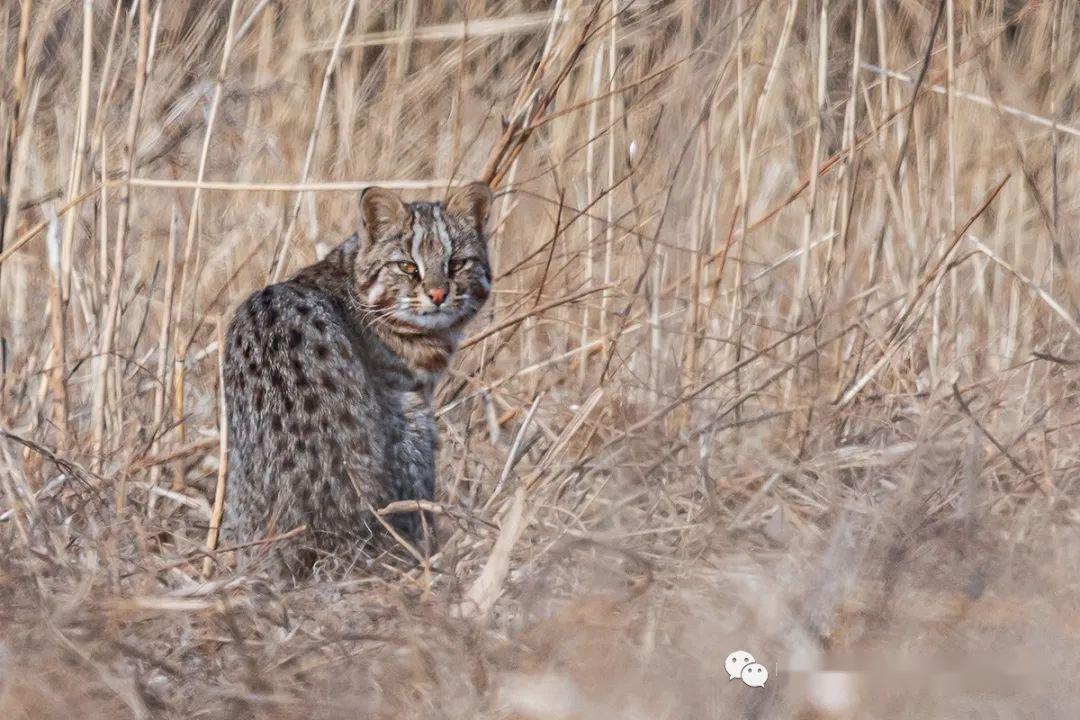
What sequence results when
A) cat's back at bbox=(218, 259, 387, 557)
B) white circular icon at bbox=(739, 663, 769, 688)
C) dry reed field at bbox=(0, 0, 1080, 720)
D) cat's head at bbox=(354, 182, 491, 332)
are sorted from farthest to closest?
1. cat's head at bbox=(354, 182, 491, 332)
2. cat's back at bbox=(218, 259, 387, 557)
3. dry reed field at bbox=(0, 0, 1080, 720)
4. white circular icon at bbox=(739, 663, 769, 688)

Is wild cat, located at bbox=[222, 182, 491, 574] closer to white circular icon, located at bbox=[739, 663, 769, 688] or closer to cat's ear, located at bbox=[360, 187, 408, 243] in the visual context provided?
cat's ear, located at bbox=[360, 187, 408, 243]

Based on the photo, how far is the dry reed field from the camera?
3.23 meters

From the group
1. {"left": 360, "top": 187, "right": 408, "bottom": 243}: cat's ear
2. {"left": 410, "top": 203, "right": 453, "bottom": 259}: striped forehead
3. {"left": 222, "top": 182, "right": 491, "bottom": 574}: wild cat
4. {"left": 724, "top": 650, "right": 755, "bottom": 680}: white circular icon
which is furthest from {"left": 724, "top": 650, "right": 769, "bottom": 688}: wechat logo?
{"left": 360, "top": 187, "right": 408, "bottom": 243}: cat's ear

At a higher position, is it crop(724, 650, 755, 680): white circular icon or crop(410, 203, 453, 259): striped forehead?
crop(410, 203, 453, 259): striped forehead

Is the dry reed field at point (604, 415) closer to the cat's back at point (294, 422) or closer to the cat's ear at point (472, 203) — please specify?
the cat's ear at point (472, 203)

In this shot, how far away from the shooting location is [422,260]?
15.9 feet

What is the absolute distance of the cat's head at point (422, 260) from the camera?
4836 millimetres

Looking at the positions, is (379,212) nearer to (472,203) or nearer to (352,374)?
(472,203)

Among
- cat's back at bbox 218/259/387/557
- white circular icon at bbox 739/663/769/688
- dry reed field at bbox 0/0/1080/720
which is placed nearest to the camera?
white circular icon at bbox 739/663/769/688

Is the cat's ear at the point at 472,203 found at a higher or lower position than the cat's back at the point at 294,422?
higher

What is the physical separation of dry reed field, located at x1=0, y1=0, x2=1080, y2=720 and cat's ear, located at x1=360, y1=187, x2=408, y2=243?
0.20m

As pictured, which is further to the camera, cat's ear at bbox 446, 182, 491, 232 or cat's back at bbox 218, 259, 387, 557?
cat's ear at bbox 446, 182, 491, 232

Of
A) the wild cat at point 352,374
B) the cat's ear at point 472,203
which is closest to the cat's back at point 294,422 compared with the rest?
the wild cat at point 352,374

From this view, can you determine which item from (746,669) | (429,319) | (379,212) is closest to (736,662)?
(746,669)
